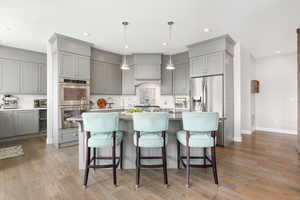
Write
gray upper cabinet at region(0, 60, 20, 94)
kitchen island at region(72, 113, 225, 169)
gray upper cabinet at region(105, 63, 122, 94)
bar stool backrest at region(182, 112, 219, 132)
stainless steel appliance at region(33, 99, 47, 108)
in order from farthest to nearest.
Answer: gray upper cabinet at region(105, 63, 122, 94)
stainless steel appliance at region(33, 99, 47, 108)
gray upper cabinet at region(0, 60, 20, 94)
kitchen island at region(72, 113, 225, 169)
bar stool backrest at region(182, 112, 219, 132)

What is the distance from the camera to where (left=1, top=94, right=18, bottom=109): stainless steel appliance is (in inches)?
176

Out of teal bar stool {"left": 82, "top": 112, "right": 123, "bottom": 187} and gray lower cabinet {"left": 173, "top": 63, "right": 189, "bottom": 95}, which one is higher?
gray lower cabinet {"left": 173, "top": 63, "right": 189, "bottom": 95}

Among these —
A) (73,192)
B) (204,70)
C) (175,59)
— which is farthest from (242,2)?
(73,192)

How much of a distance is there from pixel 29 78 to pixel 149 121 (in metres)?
4.88

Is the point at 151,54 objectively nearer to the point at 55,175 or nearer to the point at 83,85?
the point at 83,85

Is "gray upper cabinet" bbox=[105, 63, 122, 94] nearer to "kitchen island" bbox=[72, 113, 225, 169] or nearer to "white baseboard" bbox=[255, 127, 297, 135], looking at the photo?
"kitchen island" bbox=[72, 113, 225, 169]

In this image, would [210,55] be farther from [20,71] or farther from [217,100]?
[20,71]

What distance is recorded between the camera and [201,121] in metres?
2.03

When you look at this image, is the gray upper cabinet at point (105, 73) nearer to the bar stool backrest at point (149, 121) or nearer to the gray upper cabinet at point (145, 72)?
the gray upper cabinet at point (145, 72)

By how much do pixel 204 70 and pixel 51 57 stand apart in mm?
4251

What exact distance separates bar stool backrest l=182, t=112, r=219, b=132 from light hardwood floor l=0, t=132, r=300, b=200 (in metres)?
0.82

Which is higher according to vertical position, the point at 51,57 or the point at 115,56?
the point at 115,56

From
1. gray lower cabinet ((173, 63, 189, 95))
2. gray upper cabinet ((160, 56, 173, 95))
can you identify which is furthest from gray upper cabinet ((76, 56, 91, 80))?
gray lower cabinet ((173, 63, 189, 95))

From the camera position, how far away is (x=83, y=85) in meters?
4.14
